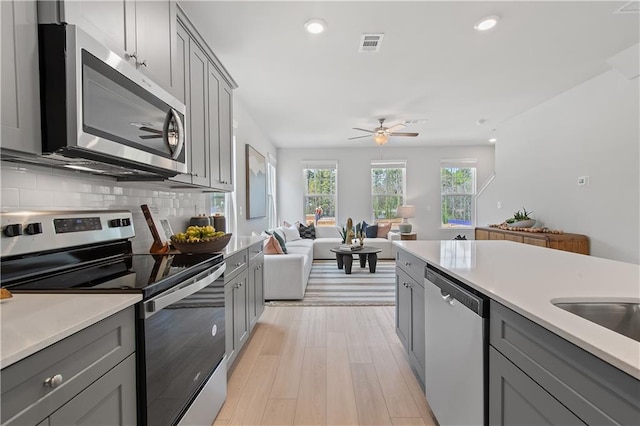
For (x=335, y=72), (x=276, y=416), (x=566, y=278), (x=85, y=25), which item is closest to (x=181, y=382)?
(x=276, y=416)

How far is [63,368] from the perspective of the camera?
0.78 m

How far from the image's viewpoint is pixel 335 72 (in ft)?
11.3

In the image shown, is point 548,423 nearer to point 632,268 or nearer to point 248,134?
point 632,268

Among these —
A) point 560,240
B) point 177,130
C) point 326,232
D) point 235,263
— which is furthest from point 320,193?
point 177,130

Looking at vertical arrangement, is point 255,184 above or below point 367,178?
below

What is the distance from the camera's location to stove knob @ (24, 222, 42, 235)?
125cm

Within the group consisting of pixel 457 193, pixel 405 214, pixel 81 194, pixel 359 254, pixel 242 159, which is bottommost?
pixel 359 254

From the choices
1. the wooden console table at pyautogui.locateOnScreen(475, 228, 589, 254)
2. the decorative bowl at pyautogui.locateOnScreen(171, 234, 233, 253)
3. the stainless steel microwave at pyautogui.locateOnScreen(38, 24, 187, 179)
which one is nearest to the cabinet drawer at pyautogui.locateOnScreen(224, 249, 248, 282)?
the decorative bowl at pyautogui.locateOnScreen(171, 234, 233, 253)

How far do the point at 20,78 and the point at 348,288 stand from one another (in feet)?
13.4

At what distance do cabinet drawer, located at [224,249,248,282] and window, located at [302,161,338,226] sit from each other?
5477 millimetres

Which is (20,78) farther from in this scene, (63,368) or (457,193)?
(457,193)

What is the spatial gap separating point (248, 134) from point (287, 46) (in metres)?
2.30

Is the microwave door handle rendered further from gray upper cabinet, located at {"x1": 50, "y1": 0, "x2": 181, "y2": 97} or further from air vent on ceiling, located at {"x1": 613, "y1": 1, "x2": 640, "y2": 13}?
air vent on ceiling, located at {"x1": 613, "y1": 1, "x2": 640, "y2": 13}

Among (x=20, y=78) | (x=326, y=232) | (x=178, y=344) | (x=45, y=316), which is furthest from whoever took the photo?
(x=326, y=232)
